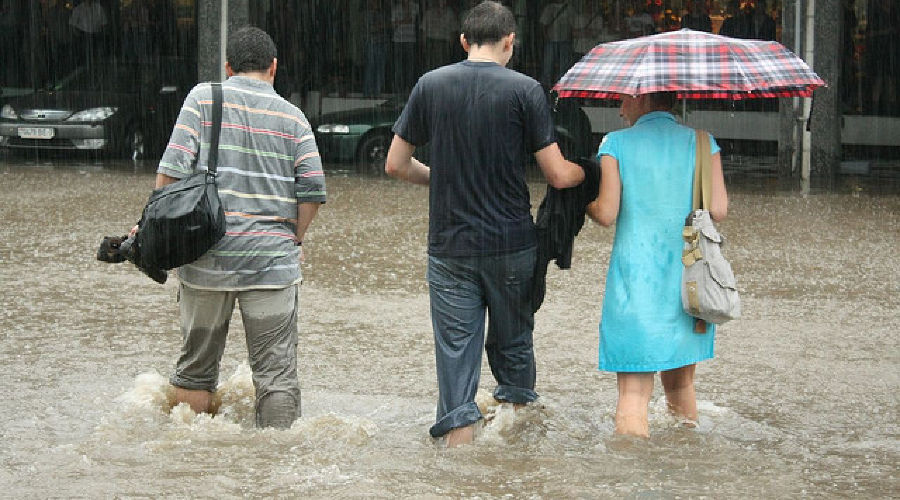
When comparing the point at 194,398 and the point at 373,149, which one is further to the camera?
the point at 373,149

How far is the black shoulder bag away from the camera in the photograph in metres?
5.14

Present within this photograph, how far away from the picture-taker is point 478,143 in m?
5.21

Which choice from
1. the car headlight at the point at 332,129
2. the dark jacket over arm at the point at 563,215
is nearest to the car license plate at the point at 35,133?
the car headlight at the point at 332,129

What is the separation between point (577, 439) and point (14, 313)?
4174 millimetres

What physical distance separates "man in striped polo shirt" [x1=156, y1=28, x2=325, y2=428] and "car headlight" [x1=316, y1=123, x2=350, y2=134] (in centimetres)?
1601

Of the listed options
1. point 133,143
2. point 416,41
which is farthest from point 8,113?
point 416,41

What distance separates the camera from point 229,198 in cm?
535

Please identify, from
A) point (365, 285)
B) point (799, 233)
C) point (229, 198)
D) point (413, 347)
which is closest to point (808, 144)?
point (799, 233)

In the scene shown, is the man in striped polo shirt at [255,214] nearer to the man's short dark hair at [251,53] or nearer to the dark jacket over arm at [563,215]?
the man's short dark hair at [251,53]

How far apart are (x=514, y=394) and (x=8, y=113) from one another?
1775 centimetres

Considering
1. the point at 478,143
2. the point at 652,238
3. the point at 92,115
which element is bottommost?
the point at 92,115

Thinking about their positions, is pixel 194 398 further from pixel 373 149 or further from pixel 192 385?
pixel 373 149

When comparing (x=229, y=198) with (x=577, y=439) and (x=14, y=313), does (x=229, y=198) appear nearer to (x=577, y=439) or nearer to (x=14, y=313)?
(x=577, y=439)

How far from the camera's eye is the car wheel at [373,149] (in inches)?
838
